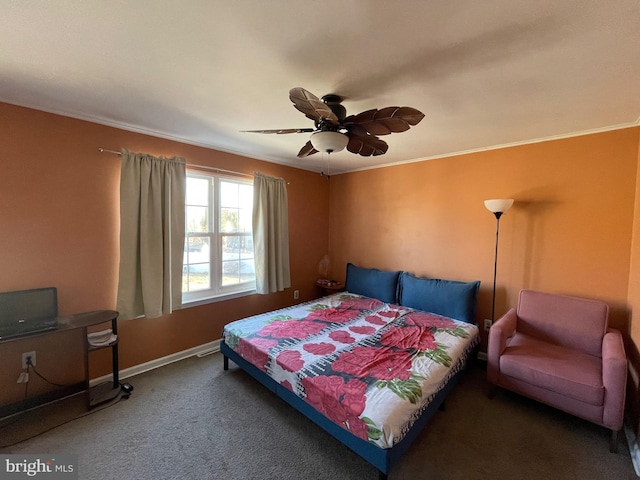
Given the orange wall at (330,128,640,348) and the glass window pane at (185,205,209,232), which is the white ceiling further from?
the glass window pane at (185,205,209,232)

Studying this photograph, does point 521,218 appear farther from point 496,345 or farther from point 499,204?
point 496,345

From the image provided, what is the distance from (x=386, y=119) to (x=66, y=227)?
2741 millimetres

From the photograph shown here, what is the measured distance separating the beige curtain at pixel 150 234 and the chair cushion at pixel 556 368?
3.22 metres

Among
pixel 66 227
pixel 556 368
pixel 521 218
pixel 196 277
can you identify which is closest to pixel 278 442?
pixel 196 277

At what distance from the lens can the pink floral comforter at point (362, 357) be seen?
154 cm

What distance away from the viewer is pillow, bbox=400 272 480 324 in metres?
2.82

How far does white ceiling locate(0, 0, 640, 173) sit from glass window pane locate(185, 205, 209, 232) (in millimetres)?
985

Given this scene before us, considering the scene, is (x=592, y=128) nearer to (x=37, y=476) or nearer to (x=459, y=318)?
(x=459, y=318)

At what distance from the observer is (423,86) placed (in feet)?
5.70

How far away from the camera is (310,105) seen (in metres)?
1.41

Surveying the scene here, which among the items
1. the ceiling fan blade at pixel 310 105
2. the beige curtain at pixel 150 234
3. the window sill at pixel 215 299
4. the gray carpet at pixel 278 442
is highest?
the ceiling fan blade at pixel 310 105

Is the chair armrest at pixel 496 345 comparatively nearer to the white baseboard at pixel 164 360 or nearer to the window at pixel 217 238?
the window at pixel 217 238

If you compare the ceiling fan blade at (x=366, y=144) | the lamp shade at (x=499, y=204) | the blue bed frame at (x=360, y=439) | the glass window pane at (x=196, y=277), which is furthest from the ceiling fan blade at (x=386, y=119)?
the glass window pane at (x=196, y=277)

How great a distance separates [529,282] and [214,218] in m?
3.59
